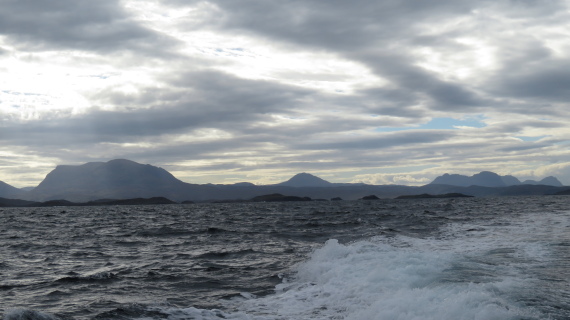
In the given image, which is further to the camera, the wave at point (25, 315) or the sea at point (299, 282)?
the sea at point (299, 282)

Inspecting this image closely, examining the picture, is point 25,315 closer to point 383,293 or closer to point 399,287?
point 383,293

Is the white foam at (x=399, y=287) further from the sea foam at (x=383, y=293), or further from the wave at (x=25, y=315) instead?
the wave at (x=25, y=315)

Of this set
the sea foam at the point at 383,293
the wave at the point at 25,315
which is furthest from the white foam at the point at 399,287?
the wave at the point at 25,315

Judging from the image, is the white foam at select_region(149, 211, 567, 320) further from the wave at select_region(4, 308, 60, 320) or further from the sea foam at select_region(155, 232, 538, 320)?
the wave at select_region(4, 308, 60, 320)

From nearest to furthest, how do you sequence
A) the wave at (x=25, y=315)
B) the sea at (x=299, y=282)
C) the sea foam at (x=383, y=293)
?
the sea foam at (x=383, y=293) < the wave at (x=25, y=315) < the sea at (x=299, y=282)

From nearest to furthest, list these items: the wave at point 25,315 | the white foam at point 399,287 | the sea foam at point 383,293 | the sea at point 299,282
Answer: the sea foam at point 383,293 < the white foam at point 399,287 < the wave at point 25,315 < the sea at point 299,282

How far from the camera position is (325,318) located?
41.0 feet

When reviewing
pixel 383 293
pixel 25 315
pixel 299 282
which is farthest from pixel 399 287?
pixel 25 315

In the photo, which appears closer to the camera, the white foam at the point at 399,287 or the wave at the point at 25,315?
the white foam at the point at 399,287

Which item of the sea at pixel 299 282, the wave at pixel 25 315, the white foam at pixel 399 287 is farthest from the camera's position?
the sea at pixel 299 282

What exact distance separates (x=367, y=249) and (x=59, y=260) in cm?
1748

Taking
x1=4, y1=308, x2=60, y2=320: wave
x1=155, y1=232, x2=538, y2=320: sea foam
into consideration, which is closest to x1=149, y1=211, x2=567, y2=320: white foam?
x1=155, y1=232, x2=538, y2=320: sea foam

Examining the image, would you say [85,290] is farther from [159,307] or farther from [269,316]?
[269,316]

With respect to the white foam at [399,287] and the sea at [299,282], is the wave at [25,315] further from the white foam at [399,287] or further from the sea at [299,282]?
the white foam at [399,287]
